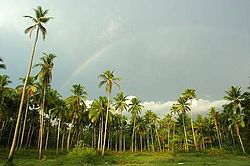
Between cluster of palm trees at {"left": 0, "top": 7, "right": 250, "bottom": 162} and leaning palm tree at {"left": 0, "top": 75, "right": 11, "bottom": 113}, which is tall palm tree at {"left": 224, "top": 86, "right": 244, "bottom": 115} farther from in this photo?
leaning palm tree at {"left": 0, "top": 75, "right": 11, "bottom": 113}

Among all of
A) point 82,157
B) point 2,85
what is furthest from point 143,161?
point 2,85

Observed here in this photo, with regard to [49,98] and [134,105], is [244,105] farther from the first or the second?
[49,98]

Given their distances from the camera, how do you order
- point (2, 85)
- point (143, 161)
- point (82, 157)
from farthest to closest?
point (2, 85), point (143, 161), point (82, 157)

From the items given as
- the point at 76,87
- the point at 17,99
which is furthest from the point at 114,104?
the point at 17,99

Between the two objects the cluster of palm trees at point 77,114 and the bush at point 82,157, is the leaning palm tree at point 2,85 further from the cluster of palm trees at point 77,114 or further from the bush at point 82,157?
the bush at point 82,157

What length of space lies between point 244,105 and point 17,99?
2388 inches

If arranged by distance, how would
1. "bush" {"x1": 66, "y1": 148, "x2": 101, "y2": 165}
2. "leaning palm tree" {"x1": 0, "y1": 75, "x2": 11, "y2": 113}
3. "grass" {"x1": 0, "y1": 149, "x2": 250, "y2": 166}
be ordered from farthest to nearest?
"leaning palm tree" {"x1": 0, "y1": 75, "x2": 11, "y2": 113}, "bush" {"x1": 66, "y1": 148, "x2": 101, "y2": 165}, "grass" {"x1": 0, "y1": 149, "x2": 250, "y2": 166}

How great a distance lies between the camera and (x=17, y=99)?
7162 cm

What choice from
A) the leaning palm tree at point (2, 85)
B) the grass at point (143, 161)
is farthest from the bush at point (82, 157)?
the leaning palm tree at point (2, 85)

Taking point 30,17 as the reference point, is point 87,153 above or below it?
below

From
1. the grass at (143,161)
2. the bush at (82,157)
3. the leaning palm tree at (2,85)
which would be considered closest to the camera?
the grass at (143,161)

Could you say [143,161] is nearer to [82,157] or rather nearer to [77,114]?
[82,157]

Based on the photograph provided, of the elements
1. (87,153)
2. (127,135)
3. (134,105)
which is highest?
(134,105)

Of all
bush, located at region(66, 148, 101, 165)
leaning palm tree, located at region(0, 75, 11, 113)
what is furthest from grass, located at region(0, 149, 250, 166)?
leaning palm tree, located at region(0, 75, 11, 113)
